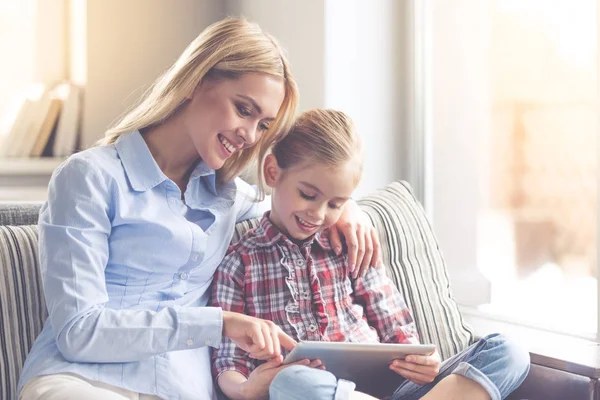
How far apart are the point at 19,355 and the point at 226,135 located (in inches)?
21.8

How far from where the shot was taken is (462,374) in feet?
4.90

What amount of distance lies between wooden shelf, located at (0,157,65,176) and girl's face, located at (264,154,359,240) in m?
1.29

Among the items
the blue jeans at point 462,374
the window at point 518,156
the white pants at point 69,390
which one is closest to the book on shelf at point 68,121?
the window at point 518,156

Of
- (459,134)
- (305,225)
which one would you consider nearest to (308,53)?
(459,134)

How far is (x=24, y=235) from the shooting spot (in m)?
1.55

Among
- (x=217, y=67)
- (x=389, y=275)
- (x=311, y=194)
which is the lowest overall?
(x=389, y=275)

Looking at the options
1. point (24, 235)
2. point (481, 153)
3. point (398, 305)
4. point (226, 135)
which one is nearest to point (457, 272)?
point (481, 153)

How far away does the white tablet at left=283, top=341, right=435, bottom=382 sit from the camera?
4.42 feet

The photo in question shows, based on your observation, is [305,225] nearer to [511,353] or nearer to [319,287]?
[319,287]

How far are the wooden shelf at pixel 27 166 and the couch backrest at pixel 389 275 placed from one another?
997 millimetres

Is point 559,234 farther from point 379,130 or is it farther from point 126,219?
point 126,219

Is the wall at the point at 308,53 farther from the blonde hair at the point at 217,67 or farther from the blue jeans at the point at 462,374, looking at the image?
the blue jeans at the point at 462,374

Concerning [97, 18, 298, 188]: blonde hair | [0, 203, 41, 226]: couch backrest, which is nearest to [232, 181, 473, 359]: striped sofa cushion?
[97, 18, 298, 188]: blonde hair

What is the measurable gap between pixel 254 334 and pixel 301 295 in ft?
0.98
